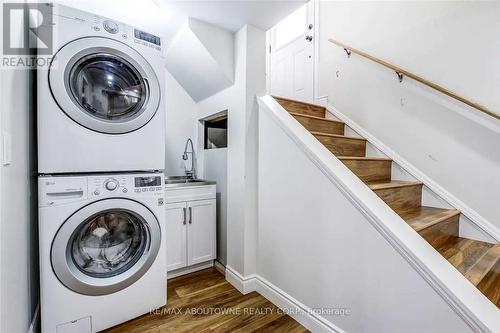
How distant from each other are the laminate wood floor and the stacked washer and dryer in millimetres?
103

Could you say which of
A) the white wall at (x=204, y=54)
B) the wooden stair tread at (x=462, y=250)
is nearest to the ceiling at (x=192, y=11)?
the white wall at (x=204, y=54)

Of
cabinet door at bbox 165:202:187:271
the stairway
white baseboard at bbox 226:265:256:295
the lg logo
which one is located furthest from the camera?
cabinet door at bbox 165:202:187:271

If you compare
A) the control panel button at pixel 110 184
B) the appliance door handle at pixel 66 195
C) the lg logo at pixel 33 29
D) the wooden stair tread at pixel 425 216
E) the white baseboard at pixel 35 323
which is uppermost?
the lg logo at pixel 33 29

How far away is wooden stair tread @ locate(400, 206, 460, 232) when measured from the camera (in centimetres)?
140

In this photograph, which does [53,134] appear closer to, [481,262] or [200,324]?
[200,324]

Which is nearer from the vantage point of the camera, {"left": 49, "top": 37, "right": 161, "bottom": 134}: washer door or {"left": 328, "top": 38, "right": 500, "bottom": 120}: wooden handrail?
{"left": 49, "top": 37, "right": 161, "bottom": 134}: washer door

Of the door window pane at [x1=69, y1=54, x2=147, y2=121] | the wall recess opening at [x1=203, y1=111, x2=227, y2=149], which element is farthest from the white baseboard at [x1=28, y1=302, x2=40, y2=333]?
the wall recess opening at [x1=203, y1=111, x2=227, y2=149]

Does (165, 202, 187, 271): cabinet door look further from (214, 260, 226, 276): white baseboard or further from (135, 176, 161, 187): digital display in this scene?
(135, 176, 161, 187): digital display

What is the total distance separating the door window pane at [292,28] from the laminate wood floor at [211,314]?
10.2 ft

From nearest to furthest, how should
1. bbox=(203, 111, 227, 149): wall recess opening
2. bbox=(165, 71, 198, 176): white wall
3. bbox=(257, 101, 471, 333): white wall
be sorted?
bbox=(257, 101, 471, 333): white wall < bbox=(203, 111, 227, 149): wall recess opening < bbox=(165, 71, 198, 176): white wall

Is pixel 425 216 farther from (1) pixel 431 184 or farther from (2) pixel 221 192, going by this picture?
(2) pixel 221 192

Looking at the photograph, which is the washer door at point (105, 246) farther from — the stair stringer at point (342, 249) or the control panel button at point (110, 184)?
the stair stringer at point (342, 249)

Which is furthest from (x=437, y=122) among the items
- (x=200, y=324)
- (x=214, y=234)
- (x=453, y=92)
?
(x=200, y=324)

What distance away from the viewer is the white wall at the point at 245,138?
1.92 m
